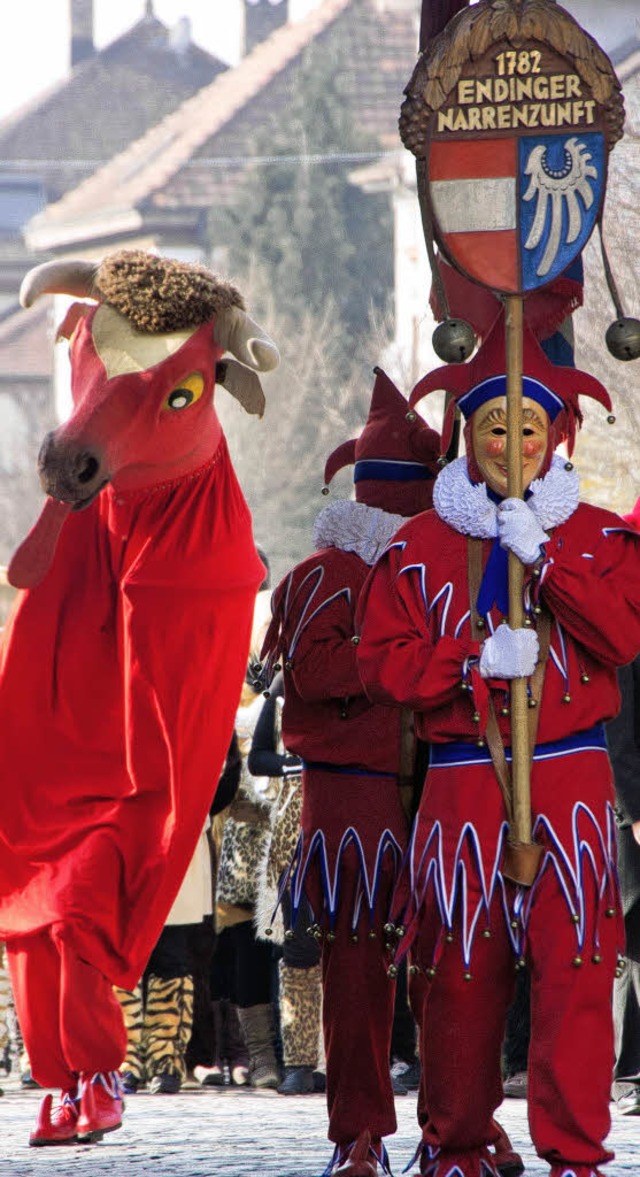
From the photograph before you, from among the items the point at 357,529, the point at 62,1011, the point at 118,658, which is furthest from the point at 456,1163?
the point at 118,658

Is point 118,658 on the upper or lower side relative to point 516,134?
lower

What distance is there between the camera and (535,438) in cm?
527

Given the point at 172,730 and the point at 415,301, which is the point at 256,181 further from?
the point at 172,730

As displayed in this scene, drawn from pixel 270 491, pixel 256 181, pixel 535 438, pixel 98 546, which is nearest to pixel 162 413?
pixel 98 546

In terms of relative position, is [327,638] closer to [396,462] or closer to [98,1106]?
[396,462]

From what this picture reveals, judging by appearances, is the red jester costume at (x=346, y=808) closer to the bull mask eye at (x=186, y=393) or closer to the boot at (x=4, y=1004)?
the bull mask eye at (x=186, y=393)

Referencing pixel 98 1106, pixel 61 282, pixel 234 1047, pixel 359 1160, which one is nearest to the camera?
pixel 359 1160

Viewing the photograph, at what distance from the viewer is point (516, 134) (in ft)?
18.1

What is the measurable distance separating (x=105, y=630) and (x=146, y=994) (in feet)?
6.78

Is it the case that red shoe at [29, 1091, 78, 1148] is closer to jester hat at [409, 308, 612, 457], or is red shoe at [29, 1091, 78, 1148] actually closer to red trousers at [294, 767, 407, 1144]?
red trousers at [294, 767, 407, 1144]

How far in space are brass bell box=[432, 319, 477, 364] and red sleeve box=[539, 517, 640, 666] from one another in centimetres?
57

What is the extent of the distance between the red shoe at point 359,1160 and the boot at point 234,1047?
10.2ft

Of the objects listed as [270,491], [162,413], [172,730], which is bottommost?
[172,730]

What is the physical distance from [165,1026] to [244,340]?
9.13 feet
